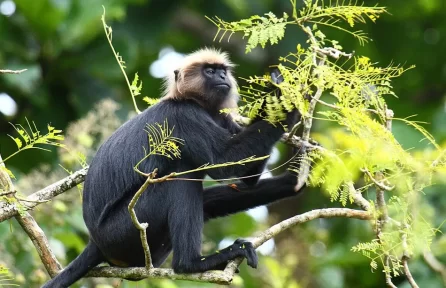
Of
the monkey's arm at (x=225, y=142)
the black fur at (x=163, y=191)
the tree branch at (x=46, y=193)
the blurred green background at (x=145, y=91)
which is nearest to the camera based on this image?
the tree branch at (x=46, y=193)

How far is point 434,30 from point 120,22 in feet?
20.5

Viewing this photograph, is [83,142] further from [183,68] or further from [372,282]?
[372,282]

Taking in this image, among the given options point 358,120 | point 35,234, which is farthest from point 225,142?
point 358,120

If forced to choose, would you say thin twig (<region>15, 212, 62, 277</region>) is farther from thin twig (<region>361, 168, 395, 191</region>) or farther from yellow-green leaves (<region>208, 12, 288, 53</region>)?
thin twig (<region>361, 168, 395, 191</region>)

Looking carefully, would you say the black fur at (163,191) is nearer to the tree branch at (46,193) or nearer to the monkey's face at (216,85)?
the tree branch at (46,193)

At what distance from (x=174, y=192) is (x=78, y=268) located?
0.89 m

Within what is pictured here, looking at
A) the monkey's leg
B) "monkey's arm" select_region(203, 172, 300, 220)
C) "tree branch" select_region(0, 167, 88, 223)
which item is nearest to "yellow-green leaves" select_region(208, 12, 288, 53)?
the monkey's leg

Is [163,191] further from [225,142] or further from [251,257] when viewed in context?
[251,257]

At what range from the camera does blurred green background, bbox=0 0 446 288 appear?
8008mm

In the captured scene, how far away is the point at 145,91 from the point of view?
13.1m

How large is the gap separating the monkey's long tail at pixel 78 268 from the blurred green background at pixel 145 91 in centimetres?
92

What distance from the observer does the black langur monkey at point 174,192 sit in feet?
18.4

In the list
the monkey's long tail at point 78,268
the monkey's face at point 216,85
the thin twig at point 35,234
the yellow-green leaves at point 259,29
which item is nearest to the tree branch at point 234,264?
the monkey's long tail at point 78,268

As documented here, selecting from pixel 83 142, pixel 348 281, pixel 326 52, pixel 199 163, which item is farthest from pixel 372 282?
pixel 326 52
